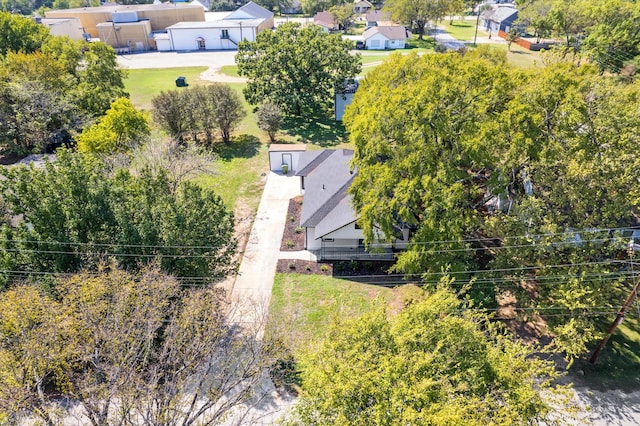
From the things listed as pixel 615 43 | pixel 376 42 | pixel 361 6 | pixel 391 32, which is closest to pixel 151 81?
pixel 376 42

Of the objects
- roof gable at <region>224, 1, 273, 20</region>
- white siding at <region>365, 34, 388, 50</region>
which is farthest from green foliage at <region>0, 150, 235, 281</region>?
roof gable at <region>224, 1, 273, 20</region>

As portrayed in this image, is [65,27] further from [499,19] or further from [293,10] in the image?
[499,19]

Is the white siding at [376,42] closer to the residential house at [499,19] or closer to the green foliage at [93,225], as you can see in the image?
the residential house at [499,19]

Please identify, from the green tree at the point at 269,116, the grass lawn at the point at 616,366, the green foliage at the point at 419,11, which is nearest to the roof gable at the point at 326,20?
the green foliage at the point at 419,11

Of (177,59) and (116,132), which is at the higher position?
(177,59)

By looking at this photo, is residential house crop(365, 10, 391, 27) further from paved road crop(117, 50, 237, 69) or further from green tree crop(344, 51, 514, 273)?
green tree crop(344, 51, 514, 273)

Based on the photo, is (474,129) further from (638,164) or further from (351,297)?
(351,297)

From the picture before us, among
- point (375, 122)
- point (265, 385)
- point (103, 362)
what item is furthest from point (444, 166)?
point (103, 362)
